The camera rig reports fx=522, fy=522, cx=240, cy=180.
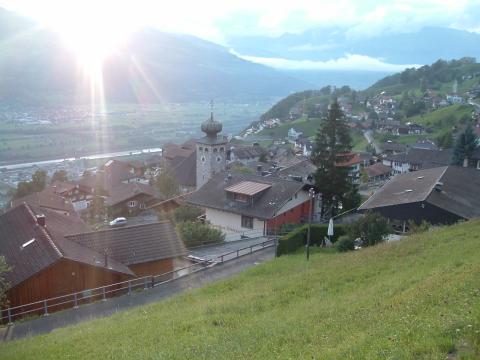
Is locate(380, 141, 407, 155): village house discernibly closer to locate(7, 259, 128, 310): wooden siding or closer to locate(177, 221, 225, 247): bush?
locate(177, 221, 225, 247): bush

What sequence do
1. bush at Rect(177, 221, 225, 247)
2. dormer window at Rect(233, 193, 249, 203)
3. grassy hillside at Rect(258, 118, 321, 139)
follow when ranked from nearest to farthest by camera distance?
bush at Rect(177, 221, 225, 247)
dormer window at Rect(233, 193, 249, 203)
grassy hillside at Rect(258, 118, 321, 139)

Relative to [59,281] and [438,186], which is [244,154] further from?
[59,281]

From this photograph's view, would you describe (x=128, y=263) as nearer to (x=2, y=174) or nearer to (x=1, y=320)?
(x=1, y=320)

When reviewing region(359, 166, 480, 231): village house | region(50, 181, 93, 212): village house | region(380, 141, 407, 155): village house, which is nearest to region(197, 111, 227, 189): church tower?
region(50, 181, 93, 212): village house

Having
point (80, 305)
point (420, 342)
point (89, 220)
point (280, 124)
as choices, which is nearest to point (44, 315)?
point (80, 305)

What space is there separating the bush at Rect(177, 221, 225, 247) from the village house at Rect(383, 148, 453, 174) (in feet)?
178

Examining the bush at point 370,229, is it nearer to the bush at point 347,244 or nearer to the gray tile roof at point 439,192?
the bush at point 347,244

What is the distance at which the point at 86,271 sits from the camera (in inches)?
882

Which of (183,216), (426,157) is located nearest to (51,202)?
(183,216)

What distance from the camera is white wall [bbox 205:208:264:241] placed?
37.2 meters

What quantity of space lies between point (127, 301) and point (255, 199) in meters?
18.4

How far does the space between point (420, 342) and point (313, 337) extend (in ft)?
9.35

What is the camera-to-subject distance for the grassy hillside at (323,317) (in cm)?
884


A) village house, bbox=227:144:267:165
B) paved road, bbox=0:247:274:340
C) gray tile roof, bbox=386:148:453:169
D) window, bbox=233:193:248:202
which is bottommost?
village house, bbox=227:144:267:165
